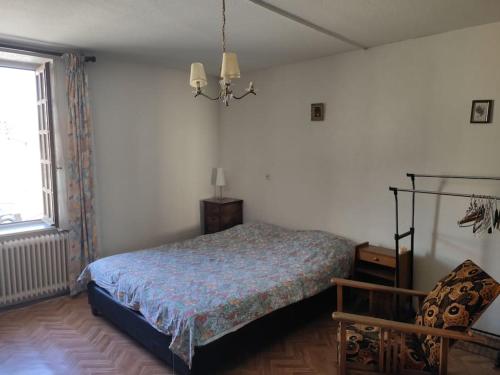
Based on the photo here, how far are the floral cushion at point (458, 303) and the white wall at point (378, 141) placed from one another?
876 mm

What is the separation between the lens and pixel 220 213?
4469 millimetres

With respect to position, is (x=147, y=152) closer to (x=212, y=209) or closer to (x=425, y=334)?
(x=212, y=209)

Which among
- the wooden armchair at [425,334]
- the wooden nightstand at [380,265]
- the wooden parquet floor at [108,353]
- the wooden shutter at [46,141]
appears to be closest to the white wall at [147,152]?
the wooden shutter at [46,141]

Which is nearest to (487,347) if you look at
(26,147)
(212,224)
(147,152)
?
(212,224)

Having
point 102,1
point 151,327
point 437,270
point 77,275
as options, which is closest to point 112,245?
point 77,275

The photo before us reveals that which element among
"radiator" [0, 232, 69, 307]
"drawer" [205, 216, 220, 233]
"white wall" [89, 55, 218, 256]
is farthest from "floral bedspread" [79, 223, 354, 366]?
"white wall" [89, 55, 218, 256]

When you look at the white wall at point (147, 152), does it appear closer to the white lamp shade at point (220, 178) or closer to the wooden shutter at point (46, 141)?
the white lamp shade at point (220, 178)

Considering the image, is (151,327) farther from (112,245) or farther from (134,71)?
(134,71)

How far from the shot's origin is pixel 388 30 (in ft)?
9.43

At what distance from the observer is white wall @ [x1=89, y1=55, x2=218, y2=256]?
3.85 m

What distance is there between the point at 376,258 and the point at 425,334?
1.33 m

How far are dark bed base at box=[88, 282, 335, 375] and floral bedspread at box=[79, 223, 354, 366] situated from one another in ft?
0.22

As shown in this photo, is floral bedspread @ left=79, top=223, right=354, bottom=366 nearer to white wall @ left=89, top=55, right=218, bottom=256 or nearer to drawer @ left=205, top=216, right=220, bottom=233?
drawer @ left=205, top=216, right=220, bottom=233

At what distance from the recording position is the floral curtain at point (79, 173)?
3.47 meters
